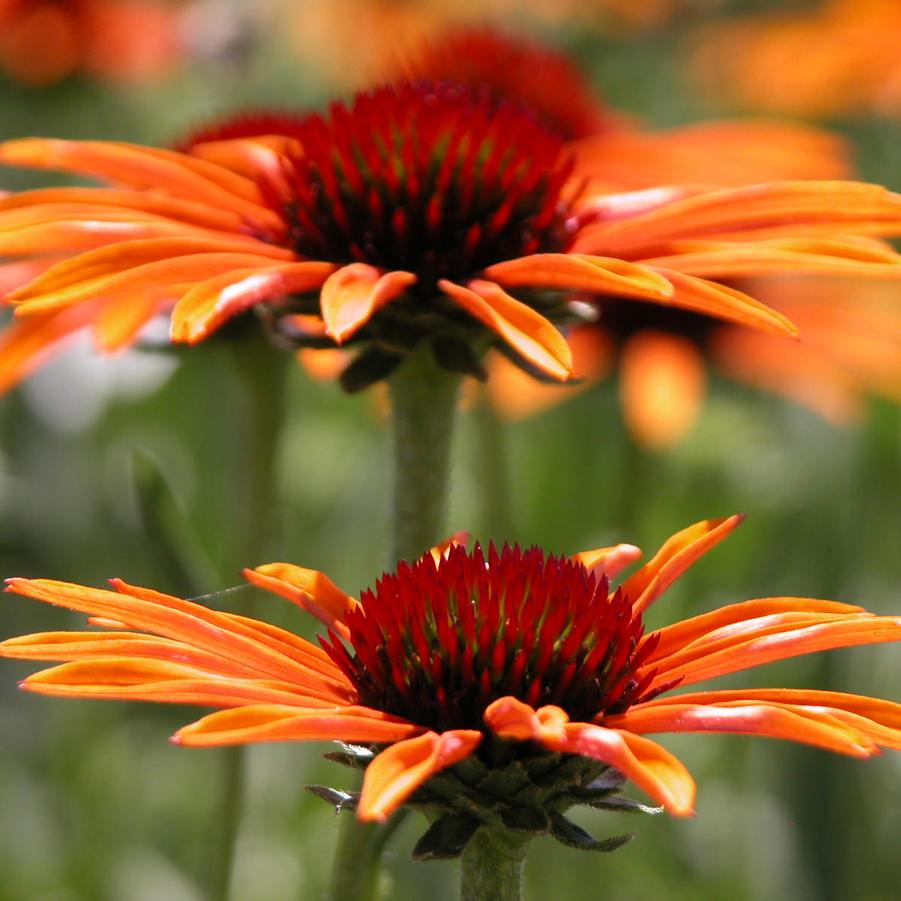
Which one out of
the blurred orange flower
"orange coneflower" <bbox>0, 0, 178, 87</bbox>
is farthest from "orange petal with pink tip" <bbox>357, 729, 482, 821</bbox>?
"orange coneflower" <bbox>0, 0, 178, 87</bbox>

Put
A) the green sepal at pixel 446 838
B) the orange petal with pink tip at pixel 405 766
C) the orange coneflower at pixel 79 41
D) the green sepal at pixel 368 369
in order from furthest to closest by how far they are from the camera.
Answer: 1. the orange coneflower at pixel 79 41
2. the green sepal at pixel 368 369
3. the green sepal at pixel 446 838
4. the orange petal with pink tip at pixel 405 766

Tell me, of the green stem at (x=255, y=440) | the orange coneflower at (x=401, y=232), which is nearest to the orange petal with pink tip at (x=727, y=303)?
the orange coneflower at (x=401, y=232)

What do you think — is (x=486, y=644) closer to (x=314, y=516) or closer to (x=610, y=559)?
(x=610, y=559)

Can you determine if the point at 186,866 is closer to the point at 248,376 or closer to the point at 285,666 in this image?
the point at 248,376

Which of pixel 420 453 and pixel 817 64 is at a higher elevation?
pixel 817 64

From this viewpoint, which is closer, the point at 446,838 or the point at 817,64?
the point at 446,838

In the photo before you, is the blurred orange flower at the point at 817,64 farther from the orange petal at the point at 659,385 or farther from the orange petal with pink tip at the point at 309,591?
the orange petal with pink tip at the point at 309,591

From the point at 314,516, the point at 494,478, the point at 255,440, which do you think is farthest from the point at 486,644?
the point at 314,516
